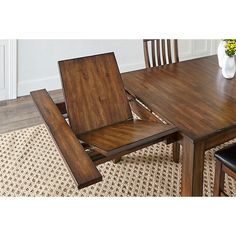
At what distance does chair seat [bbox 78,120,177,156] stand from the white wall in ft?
5.96

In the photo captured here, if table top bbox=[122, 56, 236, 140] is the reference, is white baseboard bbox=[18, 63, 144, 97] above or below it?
below

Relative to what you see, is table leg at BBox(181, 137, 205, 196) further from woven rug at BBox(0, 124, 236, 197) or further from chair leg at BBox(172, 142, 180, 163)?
chair leg at BBox(172, 142, 180, 163)

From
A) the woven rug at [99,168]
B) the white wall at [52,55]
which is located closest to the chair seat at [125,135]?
the woven rug at [99,168]

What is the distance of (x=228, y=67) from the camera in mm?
2045

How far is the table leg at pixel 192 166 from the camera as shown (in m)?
1.48

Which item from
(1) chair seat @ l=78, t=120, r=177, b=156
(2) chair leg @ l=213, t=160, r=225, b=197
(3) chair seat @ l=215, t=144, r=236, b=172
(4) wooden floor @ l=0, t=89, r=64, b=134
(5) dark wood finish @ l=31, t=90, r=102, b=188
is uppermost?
(5) dark wood finish @ l=31, t=90, r=102, b=188

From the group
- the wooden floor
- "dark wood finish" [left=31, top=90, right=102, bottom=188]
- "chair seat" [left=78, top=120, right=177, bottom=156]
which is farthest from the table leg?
the wooden floor

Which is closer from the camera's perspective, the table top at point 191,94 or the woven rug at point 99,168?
the table top at point 191,94

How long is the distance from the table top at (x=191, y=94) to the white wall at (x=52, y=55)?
4.86 feet

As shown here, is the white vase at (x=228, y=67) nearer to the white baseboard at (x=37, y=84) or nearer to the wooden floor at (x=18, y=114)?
the wooden floor at (x=18, y=114)

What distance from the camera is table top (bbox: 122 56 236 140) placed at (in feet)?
5.18

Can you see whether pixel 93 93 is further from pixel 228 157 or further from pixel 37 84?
pixel 37 84
